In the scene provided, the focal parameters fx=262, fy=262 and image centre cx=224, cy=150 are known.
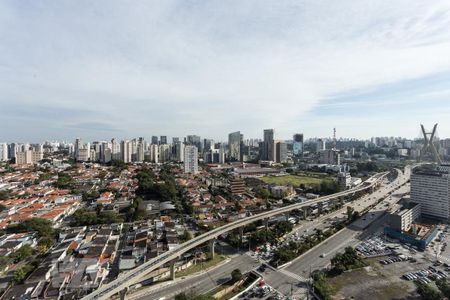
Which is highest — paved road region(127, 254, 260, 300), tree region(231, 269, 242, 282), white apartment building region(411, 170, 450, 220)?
white apartment building region(411, 170, 450, 220)

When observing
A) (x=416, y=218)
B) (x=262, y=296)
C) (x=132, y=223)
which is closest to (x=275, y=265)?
(x=262, y=296)

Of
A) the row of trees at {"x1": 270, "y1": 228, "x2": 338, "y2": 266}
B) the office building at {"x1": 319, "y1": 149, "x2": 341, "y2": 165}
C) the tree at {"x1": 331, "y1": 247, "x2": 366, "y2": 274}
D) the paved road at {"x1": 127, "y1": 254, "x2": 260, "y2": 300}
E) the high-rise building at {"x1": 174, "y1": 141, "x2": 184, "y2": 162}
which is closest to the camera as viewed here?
the paved road at {"x1": 127, "y1": 254, "x2": 260, "y2": 300}

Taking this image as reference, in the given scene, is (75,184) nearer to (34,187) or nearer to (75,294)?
(34,187)

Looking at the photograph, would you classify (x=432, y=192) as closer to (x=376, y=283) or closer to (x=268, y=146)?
(x=376, y=283)

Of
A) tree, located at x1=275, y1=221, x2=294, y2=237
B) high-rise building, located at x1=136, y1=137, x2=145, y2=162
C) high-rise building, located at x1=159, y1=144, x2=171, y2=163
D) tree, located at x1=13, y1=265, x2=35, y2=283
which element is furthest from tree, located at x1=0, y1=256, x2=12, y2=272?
high-rise building, located at x1=159, y1=144, x2=171, y2=163

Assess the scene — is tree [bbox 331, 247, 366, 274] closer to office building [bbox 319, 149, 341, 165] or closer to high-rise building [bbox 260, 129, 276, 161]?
office building [bbox 319, 149, 341, 165]

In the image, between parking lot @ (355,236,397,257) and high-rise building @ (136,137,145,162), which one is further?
high-rise building @ (136,137,145,162)

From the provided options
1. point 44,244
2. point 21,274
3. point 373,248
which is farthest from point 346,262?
point 44,244

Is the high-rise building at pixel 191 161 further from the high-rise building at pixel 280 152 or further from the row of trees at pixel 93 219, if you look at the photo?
the row of trees at pixel 93 219
